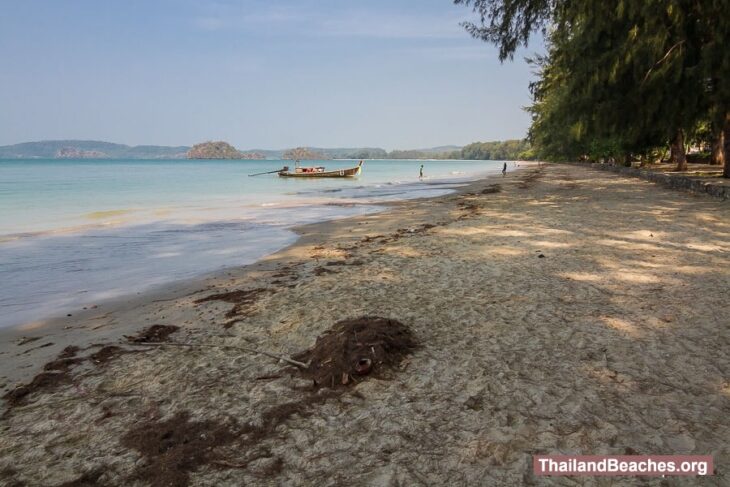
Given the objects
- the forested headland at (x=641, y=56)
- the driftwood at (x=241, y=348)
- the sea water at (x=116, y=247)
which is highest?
the forested headland at (x=641, y=56)


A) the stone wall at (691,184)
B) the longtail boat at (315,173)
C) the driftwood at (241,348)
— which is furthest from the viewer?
the longtail boat at (315,173)

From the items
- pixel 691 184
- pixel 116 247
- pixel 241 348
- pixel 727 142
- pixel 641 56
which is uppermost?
pixel 641 56

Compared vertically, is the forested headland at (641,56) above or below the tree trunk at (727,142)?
above

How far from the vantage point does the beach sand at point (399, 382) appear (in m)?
2.51

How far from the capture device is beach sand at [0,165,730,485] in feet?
8.24

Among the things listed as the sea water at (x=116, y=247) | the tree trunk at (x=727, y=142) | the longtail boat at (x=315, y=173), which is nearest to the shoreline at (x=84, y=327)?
the sea water at (x=116, y=247)

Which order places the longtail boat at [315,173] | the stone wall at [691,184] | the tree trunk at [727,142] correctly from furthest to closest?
the longtail boat at [315,173] → the tree trunk at [727,142] → the stone wall at [691,184]

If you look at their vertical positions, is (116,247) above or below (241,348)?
below

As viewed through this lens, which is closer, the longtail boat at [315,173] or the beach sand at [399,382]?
the beach sand at [399,382]

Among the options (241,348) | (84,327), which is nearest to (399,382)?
(241,348)

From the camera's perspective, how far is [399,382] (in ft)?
11.0

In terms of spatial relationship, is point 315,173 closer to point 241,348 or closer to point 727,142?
point 727,142

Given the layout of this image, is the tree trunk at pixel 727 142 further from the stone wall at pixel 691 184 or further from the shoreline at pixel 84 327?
the shoreline at pixel 84 327

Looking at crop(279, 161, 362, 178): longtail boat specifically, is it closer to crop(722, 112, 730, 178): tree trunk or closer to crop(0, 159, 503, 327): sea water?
crop(0, 159, 503, 327): sea water
